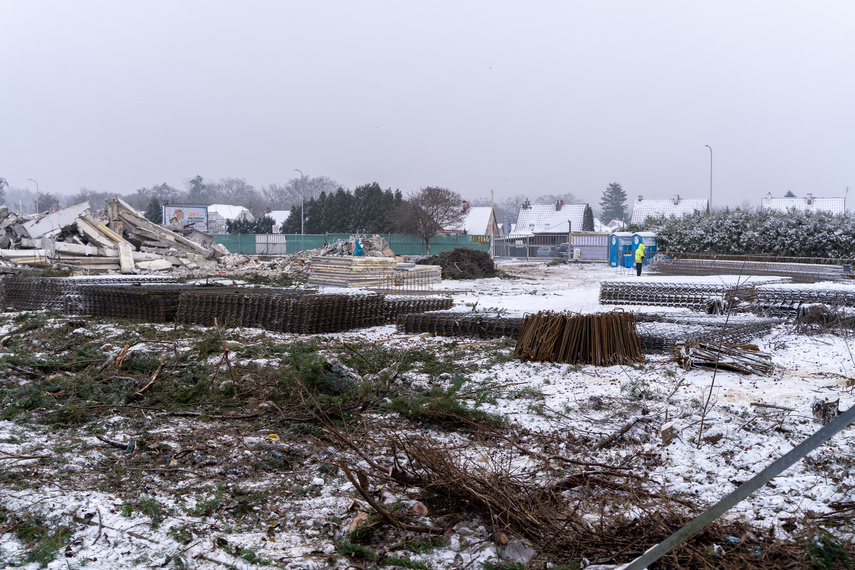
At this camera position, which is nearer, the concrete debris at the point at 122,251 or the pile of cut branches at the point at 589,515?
the pile of cut branches at the point at 589,515

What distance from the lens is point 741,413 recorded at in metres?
6.27

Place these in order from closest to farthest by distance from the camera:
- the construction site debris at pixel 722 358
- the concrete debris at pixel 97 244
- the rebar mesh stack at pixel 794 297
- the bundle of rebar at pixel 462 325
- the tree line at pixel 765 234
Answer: the construction site debris at pixel 722 358 → the bundle of rebar at pixel 462 325 → the rebar mesh stack at pixel 794 297 → the concrete debris at pixel 97 244 → the tree line at pixel 765 234

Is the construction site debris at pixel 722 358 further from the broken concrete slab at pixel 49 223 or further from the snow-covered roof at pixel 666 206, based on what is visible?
the snow-covered roof at pixel 666 206

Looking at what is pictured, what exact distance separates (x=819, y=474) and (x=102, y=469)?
541cm

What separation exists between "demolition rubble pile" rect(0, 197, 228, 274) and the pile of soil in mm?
10603

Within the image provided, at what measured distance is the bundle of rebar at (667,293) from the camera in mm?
13984

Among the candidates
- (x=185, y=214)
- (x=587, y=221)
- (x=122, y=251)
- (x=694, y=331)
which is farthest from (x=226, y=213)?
(x=694, y=331)

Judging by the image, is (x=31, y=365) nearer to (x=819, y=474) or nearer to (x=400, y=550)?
(x=400, y=550)

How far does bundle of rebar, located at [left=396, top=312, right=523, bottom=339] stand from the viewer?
10586 millimetres

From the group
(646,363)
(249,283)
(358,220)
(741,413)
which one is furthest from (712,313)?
(358,220)

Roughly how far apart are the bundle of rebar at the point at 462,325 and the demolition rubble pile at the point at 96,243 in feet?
56.4

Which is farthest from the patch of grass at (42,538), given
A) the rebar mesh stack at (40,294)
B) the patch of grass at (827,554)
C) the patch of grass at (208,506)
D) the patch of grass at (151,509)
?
the rebar mesh stack at (40,294)

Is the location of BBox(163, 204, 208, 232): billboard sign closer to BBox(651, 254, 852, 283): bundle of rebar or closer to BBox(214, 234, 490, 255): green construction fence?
BBox(214, 234, 490, 255): green construction fence

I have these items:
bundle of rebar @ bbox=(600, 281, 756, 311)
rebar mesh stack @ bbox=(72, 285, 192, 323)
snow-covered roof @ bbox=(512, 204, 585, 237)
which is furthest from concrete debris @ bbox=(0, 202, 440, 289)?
snow-covered roof @ bbox=(512, 204, 585, 237)
